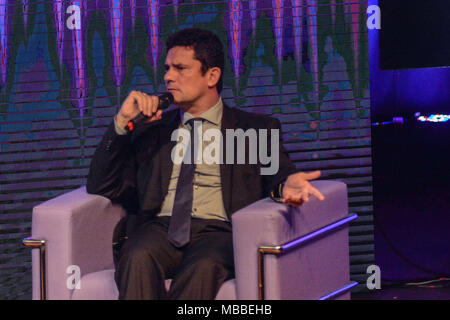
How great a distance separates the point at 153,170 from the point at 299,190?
0.78m

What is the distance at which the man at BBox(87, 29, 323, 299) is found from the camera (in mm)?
2789

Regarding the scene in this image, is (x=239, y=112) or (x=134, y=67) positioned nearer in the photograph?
(x=239, y=112)

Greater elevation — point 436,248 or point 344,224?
point 344,224

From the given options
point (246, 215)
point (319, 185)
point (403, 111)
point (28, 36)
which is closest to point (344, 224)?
point (319, 185)

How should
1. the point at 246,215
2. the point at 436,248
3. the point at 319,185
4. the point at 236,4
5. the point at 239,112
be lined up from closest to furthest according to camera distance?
1. the point at 246,215
2. the point at 319,185
3. the point at 239,112
4. the point at 236,4
5. the point at 436,248

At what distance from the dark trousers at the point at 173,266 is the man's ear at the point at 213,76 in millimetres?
698

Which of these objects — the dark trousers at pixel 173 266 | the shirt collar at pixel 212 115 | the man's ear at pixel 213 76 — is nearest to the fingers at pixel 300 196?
the dark trousers at pixel 173 266

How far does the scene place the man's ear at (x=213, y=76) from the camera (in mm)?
3160

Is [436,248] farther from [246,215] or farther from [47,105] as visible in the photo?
[47,105]

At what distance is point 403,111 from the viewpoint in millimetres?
4172

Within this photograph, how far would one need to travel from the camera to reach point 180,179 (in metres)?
3.07

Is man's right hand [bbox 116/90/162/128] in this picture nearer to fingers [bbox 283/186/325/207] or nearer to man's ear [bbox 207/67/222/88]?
man's ear [bbox 207/67/222/88]

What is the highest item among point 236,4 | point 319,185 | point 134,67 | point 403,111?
point 236,4
